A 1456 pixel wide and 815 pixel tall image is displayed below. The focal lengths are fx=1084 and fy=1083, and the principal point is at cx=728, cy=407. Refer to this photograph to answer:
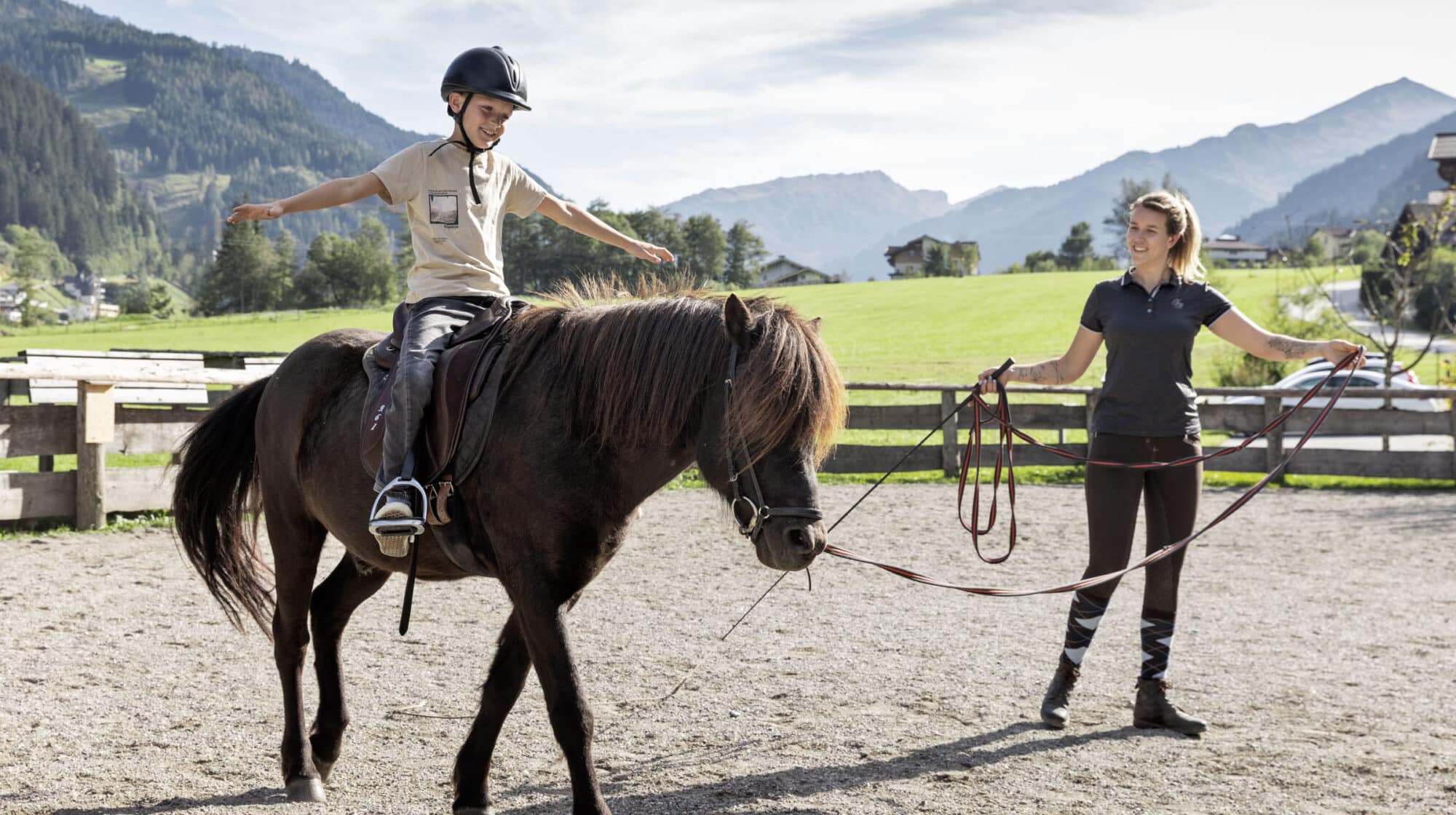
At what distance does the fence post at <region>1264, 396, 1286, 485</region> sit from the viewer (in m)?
12.6

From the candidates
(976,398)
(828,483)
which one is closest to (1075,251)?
(828,483)

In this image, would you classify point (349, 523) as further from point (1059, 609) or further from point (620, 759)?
point (1059, 609)

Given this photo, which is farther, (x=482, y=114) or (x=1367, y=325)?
(x=1367, y=325)

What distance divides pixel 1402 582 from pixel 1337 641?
2.21m

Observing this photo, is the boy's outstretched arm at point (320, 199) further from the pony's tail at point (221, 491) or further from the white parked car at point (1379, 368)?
the white parked car at point (1379, 368)

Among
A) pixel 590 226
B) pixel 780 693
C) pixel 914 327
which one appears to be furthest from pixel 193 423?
pixel 914 327

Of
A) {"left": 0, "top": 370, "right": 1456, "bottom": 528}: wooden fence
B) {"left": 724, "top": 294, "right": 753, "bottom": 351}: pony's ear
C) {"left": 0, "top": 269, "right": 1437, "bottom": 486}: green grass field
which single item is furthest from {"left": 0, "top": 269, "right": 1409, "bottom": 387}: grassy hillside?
{"left": 724, "top": 294, "right": 753, "bottom": 351}: pony's ear

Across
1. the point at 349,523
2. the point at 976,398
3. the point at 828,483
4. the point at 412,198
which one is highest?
the point at 412,198

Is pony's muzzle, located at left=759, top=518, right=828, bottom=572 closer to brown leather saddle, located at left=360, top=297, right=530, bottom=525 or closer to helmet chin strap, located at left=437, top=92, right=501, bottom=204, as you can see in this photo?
brown leather saddle, located at left=360, top=297, right=530, bottom=525

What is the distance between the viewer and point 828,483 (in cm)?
1295

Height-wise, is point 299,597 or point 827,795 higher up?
point 299,597

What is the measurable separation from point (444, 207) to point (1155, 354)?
9.21ft

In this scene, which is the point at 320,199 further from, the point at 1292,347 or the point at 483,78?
the point at 1292,347

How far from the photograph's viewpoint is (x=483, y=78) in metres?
3.41
